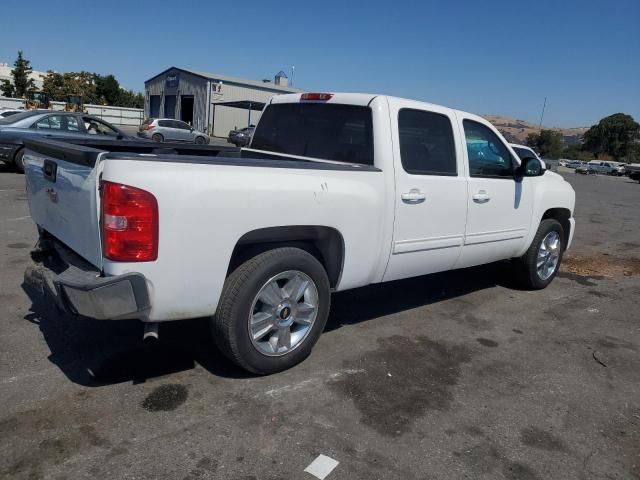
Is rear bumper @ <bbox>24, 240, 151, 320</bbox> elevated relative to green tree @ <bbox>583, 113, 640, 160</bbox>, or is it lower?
lower

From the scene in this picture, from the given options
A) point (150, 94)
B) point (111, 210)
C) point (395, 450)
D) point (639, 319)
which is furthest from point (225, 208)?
point (150, 94)

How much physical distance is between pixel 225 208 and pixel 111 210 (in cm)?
61

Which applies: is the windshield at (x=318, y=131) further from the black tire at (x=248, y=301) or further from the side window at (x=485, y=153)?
the side window at (x=485, y=153)

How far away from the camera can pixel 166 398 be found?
3301 millimetres

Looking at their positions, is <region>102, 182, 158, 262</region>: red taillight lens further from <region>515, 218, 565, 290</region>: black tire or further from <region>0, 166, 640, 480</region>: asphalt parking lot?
<region>515, 218, 565, 290</region>: black tire

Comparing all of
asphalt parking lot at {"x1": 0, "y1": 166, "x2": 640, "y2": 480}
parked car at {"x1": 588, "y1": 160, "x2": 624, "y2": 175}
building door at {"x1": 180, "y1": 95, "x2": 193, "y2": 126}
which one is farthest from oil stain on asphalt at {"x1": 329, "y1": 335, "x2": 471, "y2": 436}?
parked car at {"x1": 588, "y1": 160, "x2": 624, "y2": 175}

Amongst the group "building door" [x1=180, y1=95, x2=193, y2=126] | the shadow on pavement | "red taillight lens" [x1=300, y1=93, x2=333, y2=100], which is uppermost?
"building door" [x1=180, y1=95, x2=193, y2=126]

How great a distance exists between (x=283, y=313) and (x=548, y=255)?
12.9ft

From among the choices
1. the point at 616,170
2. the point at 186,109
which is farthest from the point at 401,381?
the point at 616,170

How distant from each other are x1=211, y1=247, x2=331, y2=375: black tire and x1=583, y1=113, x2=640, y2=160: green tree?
3045 inches

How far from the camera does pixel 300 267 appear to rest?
11.8 ft

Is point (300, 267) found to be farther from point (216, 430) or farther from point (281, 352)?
point (216, 430)

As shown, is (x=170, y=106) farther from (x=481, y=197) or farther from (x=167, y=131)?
(x=481, y=197)

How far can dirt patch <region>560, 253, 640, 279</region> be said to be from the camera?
24.8ft
